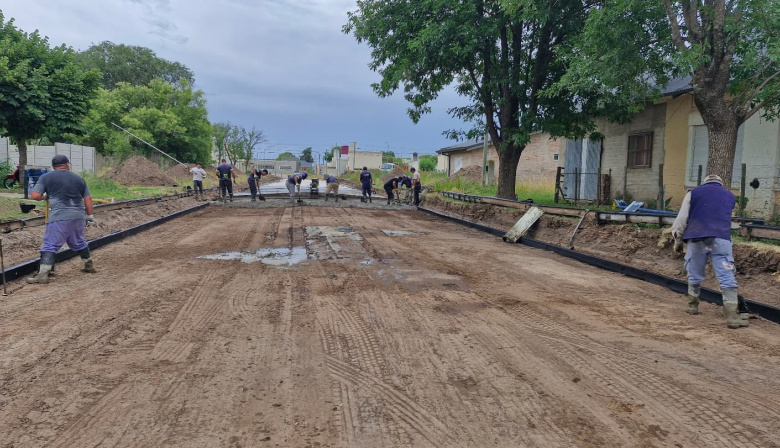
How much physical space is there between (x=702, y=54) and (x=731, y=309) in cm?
532

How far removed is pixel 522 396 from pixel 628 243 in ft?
22.7

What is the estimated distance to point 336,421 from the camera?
117 inches

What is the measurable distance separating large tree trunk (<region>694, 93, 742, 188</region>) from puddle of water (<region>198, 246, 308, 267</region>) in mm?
7575

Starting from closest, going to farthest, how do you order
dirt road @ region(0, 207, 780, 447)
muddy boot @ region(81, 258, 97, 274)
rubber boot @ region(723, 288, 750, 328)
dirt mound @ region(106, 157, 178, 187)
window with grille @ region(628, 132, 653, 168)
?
dirt road @ region(0, 207, 780, 447) < rubber boot @ region(723, 288, 750, 328) < muddy boot @ region(81, 258, 97, 274) < window with grille @ region(628, 132, 653, 168) < dirt mound @ region(106, 157, 178, 187)

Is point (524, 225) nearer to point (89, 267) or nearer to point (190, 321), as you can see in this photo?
point (190, 321)

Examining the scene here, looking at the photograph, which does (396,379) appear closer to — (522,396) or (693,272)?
(522,396)

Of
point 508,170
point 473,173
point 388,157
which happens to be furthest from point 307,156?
point 508,170

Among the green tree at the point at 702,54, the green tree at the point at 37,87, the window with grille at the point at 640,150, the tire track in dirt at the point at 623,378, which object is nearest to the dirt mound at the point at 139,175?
the green tree at the point at 37,87

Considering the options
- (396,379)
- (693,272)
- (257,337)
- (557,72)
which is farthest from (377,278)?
(557,72)

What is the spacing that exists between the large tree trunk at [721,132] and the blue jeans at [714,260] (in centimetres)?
423

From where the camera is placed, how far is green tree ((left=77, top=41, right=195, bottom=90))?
166 ft

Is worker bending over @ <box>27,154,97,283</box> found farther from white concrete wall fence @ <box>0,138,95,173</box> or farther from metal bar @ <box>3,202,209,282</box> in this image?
white concrete wall fence @ <box>0,138,95,173</box>

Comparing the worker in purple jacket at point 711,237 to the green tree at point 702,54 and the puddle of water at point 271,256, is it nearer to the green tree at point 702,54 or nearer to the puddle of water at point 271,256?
the green tree at point 702,54

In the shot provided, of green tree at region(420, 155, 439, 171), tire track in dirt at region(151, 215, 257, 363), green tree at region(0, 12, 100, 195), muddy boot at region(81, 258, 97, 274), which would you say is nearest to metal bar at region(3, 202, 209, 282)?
muddy boot at region(81, 258, 97, 274)
